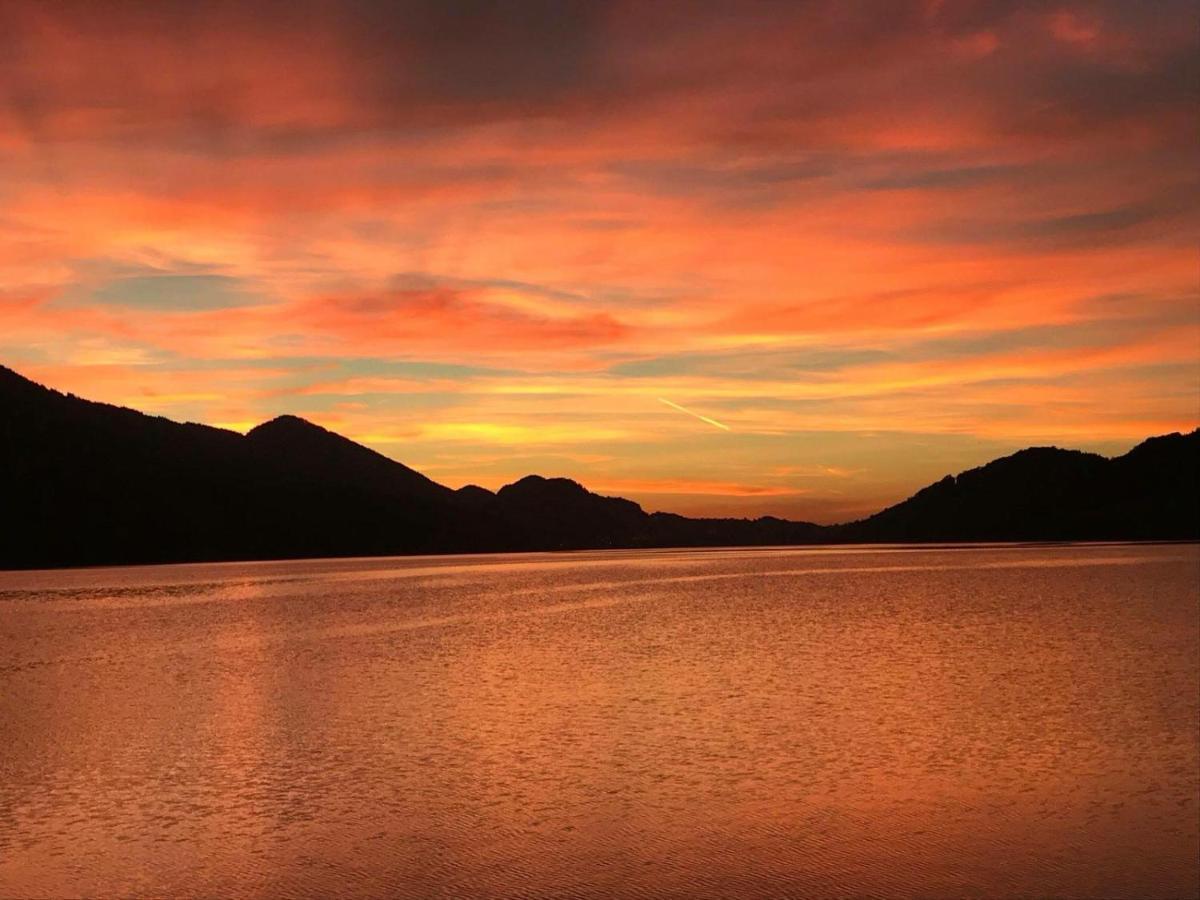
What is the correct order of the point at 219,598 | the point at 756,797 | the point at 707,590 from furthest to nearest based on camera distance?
1. the point at 707,590
2. the point at 219,598
3. the point at 756,797

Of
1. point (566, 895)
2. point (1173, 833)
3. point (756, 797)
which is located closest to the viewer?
point (566, 895)

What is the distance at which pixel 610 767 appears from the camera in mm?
27438

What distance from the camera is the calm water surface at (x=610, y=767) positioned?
18.8 m

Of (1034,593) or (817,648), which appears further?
(1034,593)

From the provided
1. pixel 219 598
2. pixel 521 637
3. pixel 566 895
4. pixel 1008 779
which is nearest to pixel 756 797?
pixel 1008 779

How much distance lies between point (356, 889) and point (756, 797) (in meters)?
9.51

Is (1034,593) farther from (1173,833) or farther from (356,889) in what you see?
(356,889)

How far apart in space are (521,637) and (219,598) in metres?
65.4

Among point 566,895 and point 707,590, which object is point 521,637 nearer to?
point 566,895

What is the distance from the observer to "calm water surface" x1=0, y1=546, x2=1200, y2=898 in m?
18.8

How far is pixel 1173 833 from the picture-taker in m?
20.5

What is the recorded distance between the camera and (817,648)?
196 ft

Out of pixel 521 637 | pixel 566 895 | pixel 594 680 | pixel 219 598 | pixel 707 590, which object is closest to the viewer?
pixel 566 895

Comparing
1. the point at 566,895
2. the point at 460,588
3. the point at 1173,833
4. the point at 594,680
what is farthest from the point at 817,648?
the point at 460,588
